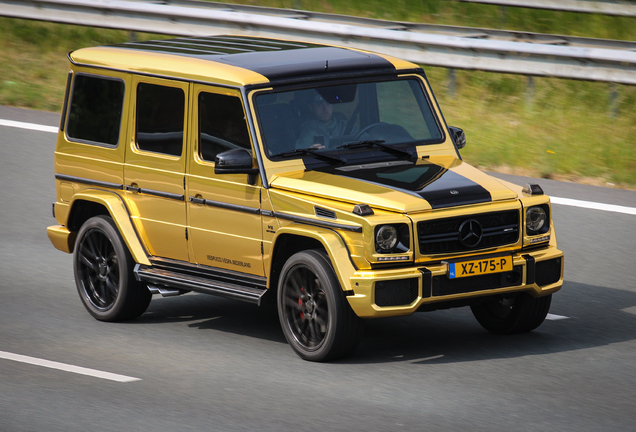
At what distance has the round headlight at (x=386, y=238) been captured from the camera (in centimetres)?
702

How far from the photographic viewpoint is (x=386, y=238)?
7.05 meters

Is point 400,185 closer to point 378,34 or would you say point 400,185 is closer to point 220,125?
point 220,125

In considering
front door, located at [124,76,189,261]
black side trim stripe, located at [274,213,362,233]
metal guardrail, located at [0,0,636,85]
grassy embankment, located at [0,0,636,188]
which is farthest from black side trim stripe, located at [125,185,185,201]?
metal guardrail, located at [0,0,636,85]

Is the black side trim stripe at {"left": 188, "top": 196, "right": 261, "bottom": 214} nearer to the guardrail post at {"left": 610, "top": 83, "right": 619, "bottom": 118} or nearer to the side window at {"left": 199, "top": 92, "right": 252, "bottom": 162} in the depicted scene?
the side window at {"left": 199, "top": 92, "right": 252, "bottom": 162}

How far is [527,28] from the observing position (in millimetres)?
18266

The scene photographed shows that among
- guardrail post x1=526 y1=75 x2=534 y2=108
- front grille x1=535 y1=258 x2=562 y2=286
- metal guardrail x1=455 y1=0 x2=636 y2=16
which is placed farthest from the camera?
metal guardrail x1=455 y1=0 x2=636 y2=16

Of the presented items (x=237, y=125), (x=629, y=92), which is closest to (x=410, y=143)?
(x=237, y=125)

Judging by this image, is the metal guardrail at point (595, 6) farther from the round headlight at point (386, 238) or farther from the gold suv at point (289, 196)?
the round headlight at point (386, 238)

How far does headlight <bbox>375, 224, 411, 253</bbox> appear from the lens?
7023mm

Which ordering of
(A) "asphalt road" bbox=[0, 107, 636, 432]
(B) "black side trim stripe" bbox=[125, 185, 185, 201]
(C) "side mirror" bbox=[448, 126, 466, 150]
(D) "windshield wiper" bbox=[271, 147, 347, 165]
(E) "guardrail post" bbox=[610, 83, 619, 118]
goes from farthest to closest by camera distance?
(E) "guardrail post" bbox=[610, 83, 619, 118] < (C) "side mirror" bbox=[448, 126, 466, 150] < (B) "black side trim stripe" bbox=[125, 185, 185, 201] < (D) "windshield wiper" bbox=[271, 147, 347, 165] < (A) "asphalt road" bbox=[0, 107, 636, 432]

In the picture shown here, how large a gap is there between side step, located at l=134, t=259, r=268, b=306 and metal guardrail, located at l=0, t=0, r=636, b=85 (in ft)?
24.3

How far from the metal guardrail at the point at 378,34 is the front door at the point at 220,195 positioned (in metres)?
7.26

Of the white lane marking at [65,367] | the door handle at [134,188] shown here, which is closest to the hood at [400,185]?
the door handle at [134,188]

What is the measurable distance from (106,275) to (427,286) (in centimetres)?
291
